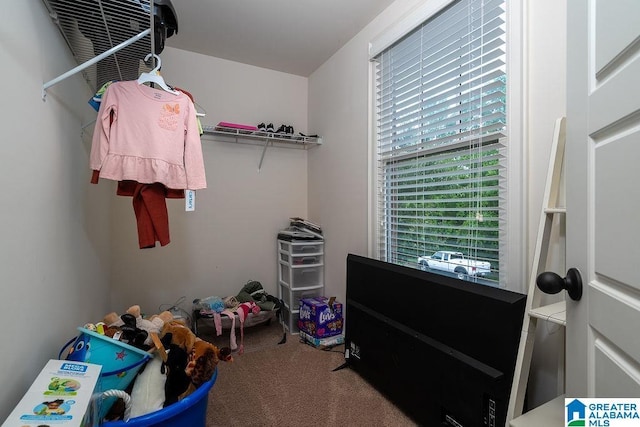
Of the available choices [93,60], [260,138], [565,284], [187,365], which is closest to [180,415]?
[187,365]

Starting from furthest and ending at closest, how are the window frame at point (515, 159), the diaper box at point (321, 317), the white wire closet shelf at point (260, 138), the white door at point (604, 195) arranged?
1. the white wire closet shelf at point (260, 138)
2. the diaper box at point (321, 317)
3. the window frame at point (515, 159)
4. the white door at point (604, 195)

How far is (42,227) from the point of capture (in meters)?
1.13

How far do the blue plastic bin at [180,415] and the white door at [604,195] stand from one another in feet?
4.05

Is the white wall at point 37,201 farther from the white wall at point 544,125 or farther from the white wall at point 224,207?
the white wall at point 544,125

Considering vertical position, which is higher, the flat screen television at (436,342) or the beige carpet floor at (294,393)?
the flat screen television at (436,342)

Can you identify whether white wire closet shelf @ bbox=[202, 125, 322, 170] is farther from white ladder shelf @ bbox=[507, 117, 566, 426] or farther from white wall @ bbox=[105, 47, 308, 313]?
white ladder shelf @ bbox=[507, 117, 566, 426]

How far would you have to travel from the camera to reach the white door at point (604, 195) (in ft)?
1.75

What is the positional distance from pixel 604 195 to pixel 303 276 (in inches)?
93.5

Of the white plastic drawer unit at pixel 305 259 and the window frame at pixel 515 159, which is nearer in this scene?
the window frame at pixel 515 159

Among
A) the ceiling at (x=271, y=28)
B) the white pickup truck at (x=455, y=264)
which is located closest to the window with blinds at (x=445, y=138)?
the white pickup truck at (x=455, y=264)

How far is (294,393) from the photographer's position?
177 centimetres

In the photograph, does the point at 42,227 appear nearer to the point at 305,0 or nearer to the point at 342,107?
the point at 305,0

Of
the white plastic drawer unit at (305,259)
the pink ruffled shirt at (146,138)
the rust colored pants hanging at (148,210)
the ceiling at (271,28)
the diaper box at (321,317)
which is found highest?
the ceiling at (271,28)

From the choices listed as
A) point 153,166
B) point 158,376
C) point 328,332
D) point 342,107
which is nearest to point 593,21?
point 153,166
